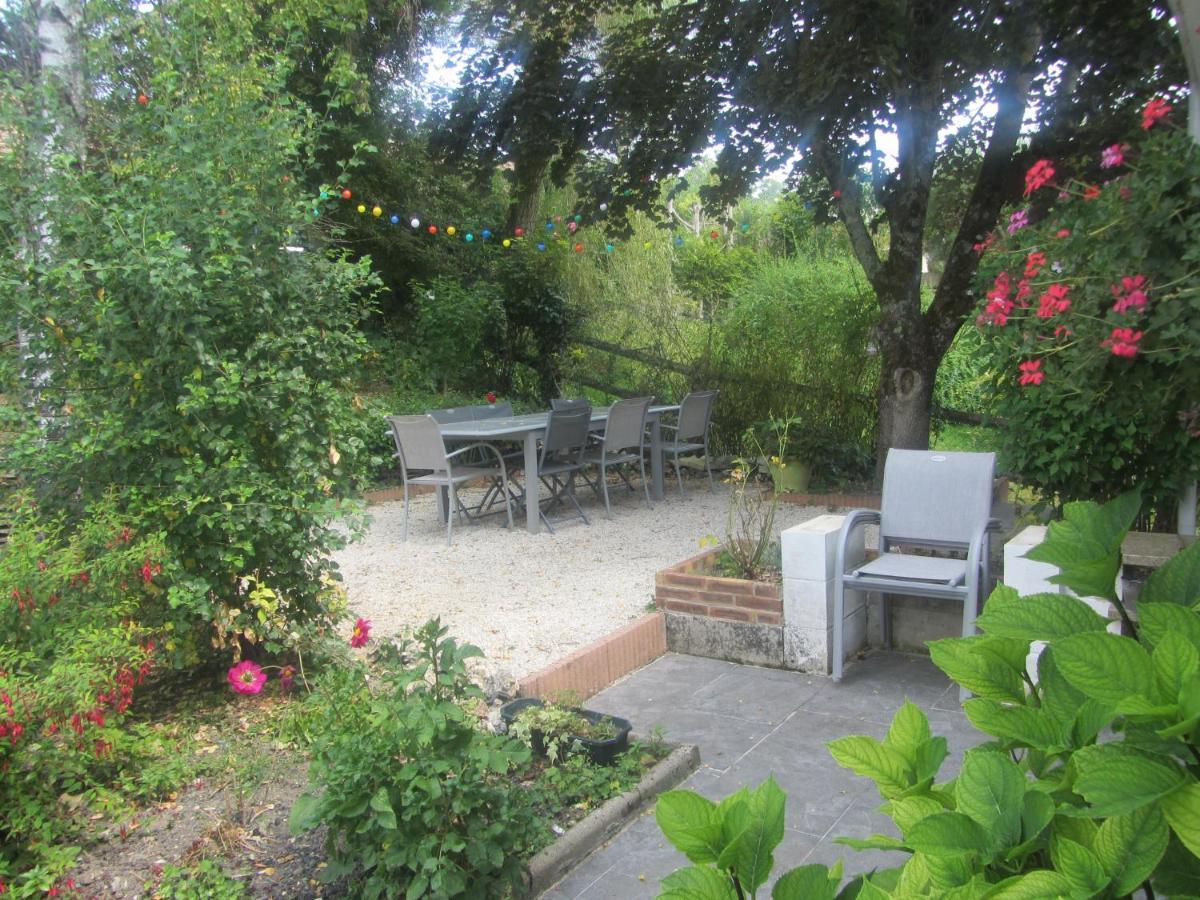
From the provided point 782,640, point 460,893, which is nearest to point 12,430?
point 460,893

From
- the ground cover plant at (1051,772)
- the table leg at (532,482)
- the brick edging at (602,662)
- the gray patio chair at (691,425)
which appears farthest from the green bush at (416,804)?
the gray patio chair at (691,425)

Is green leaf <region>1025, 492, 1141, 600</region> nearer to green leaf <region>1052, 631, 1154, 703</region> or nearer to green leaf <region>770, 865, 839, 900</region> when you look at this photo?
green leaf <region>1052, 631, 1154, 703</region>

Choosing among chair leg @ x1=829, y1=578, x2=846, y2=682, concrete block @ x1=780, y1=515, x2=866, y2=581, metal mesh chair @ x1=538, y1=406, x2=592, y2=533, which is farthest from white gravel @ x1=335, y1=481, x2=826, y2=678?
chair leg @ x1=829, y1=578, x2=846, y2=682

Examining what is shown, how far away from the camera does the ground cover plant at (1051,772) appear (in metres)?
0.61

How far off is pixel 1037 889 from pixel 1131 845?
2.5 inches

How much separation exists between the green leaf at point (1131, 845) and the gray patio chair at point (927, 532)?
11.3ft

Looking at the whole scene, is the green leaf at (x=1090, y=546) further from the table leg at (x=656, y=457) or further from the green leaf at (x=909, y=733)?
the table leg at (x=656, y=457)

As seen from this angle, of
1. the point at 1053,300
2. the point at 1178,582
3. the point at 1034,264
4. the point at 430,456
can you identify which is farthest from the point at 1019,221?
the point at 430,456

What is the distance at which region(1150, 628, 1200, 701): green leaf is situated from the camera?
600 millimetres

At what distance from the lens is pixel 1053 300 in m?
3.21

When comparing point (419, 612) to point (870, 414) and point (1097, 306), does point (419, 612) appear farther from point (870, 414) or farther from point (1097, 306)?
point (870, 414)

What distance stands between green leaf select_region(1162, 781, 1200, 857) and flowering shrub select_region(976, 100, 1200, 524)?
2660 mm

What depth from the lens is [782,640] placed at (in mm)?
4371

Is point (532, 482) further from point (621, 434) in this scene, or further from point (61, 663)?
point (61, 663)
